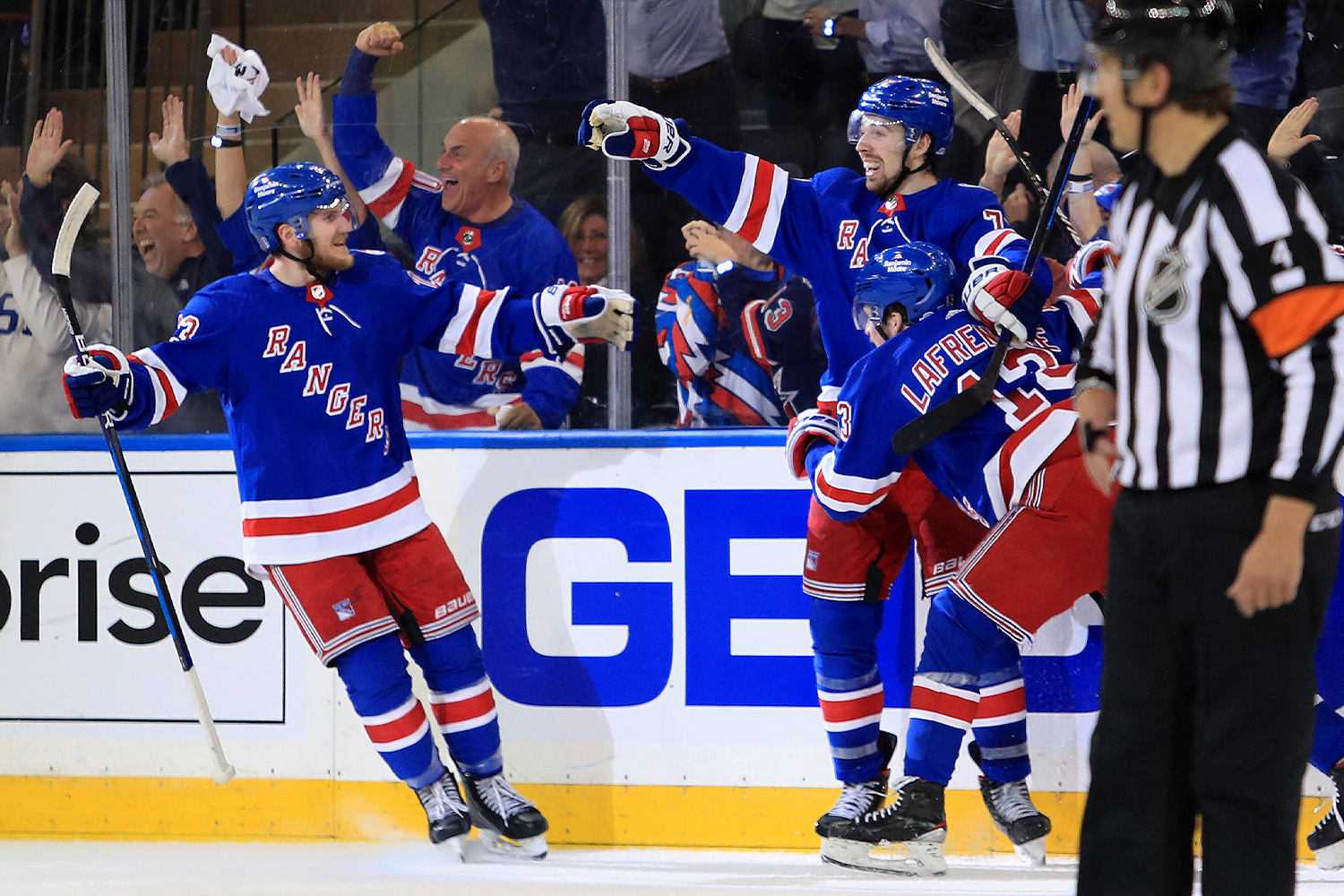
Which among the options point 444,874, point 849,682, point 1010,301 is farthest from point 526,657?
point 1010,301

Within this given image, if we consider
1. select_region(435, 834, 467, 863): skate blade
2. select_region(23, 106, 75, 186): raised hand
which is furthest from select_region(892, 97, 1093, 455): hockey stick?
select_region(23, 106, 75, 186): raised hand

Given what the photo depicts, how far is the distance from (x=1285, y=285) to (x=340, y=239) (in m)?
2.13

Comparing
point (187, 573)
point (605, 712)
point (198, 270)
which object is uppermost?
point (198, 270)

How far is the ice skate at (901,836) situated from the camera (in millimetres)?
2906

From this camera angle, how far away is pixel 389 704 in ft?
10.2

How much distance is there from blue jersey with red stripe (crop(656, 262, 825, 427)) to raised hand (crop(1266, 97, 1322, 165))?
3.55ft

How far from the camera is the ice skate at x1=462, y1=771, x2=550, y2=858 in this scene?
126 inches

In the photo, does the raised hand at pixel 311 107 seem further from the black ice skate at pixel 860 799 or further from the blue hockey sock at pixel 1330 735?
the blue hockey sock at pixel 1330 735

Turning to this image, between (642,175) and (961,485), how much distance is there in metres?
1.14

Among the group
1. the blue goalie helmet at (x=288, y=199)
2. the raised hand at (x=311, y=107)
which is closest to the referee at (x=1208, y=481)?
the blue goalie helmet at (x=288, y=199)

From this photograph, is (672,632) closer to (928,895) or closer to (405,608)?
(405,608)

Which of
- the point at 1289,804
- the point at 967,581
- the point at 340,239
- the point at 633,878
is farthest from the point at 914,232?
the point at 1289,804

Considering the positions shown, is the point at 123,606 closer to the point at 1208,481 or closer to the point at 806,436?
the point at 806,436

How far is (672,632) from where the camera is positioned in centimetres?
334
